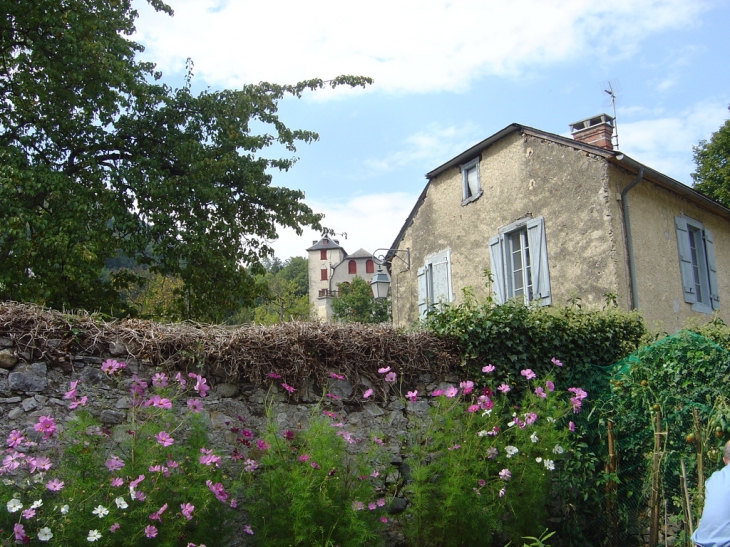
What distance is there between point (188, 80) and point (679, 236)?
914cm

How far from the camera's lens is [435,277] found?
11969mm

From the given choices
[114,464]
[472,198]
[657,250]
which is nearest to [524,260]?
[472,198]

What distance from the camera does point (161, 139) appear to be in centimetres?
1075

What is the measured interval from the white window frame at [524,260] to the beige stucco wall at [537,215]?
0.11 metres

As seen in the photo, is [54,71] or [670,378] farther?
[54,71]

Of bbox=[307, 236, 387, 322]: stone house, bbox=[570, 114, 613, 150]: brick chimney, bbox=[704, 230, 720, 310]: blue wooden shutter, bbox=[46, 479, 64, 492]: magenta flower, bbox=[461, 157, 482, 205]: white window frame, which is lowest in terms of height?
bbox=[46, 479, 64, 492]: magenta flower

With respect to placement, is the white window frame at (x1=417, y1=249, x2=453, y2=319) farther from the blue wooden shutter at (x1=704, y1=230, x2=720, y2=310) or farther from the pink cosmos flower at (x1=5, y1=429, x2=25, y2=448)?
the pink cosmos flower at (x1=5, y1=429, x2=25, y2=448)

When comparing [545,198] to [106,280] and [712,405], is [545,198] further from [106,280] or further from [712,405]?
[106,280]

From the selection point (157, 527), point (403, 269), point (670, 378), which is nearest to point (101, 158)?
point (403, 269)

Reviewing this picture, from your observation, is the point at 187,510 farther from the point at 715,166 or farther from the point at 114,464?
the point at 715,166

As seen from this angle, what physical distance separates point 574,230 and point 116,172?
7.37 meters

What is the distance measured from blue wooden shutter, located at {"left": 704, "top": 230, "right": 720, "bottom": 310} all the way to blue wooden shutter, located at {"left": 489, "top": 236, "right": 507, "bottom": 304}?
3665 mm

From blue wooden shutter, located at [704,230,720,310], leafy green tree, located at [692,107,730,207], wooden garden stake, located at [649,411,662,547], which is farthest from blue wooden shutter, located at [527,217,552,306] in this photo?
leafy green tree, located at [692,107,730,207]

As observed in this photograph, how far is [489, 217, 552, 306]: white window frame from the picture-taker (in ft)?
31.6
